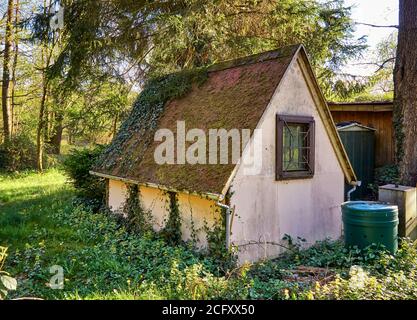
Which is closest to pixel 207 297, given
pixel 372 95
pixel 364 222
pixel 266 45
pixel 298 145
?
pixel 364 222

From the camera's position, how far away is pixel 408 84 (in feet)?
30.1

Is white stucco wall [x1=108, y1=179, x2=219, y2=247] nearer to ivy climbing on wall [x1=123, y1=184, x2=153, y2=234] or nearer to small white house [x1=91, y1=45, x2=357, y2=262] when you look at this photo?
small white house [x1=91, y1=45, x2=357, y2=262]

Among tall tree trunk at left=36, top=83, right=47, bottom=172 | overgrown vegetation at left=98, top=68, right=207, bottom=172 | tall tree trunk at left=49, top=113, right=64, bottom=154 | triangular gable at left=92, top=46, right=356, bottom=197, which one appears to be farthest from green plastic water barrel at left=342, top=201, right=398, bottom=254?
tall tree trunk at left=49, top=113, right=64, bottom=154

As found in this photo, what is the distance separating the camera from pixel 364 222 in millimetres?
6305

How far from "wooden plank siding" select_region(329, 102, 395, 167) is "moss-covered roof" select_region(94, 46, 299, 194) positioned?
699 cm

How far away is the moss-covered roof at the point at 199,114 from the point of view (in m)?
6.67

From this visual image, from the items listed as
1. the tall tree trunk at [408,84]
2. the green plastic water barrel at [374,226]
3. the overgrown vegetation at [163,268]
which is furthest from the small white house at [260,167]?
the tall tree trunk at [408,84]

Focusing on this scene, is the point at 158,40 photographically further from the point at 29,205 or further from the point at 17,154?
the point at 17,154

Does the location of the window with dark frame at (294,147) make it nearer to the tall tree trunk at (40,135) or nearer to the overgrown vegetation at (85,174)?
the overgrown vegetation at (85,174)

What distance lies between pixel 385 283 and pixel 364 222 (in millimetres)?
1683

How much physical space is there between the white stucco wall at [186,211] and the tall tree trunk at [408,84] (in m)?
5.63

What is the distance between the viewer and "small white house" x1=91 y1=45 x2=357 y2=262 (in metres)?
6.44

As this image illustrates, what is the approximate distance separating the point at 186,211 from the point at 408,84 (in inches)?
259

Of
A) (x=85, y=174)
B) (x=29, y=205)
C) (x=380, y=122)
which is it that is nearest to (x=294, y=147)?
(x=85, y=174)
